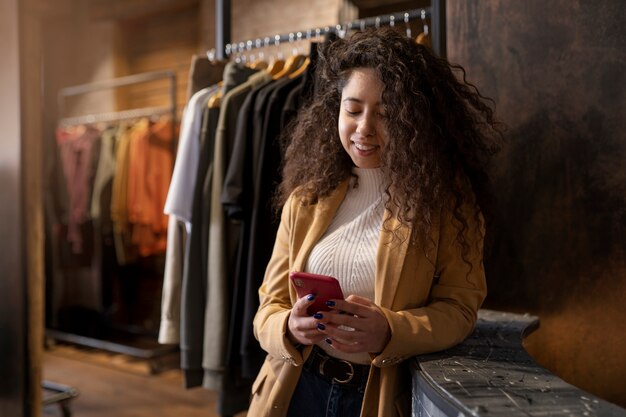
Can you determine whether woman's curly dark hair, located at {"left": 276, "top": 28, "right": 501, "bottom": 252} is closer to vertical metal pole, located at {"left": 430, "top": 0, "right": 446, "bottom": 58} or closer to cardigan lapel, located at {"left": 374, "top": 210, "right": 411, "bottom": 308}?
cardigan lapel, located at {"left": 374, "top": 210, "right": 411, "bottom": 308}

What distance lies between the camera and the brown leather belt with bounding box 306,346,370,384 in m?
1.45

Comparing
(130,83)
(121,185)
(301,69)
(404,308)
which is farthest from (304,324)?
(130,83)

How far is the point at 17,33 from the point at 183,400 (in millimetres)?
2342

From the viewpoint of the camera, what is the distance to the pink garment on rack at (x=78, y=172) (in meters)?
4.67

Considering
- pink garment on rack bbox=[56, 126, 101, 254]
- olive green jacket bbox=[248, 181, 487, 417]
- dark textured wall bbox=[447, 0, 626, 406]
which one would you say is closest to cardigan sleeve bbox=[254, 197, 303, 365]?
olive green jacket bbox=[248, 181, 487, 417]

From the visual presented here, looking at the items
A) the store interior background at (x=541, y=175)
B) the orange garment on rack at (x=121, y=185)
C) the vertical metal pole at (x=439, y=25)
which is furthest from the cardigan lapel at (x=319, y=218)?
the orange garment on rack at (x=121, y=185)

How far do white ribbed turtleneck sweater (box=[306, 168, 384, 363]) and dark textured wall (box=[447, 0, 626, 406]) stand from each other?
61 cm

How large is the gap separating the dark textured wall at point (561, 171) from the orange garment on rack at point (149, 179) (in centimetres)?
274

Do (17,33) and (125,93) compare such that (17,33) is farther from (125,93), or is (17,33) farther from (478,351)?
(125,93)

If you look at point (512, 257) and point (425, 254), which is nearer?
point (425, 254)

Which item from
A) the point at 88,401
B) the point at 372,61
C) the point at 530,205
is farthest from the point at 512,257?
the point at 88,401

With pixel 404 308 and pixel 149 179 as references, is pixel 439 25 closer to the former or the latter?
pixel 404 308

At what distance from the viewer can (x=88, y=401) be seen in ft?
12.5

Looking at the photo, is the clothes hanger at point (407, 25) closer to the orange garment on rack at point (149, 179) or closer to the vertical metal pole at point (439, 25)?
the vertical metal pole at point (439, 25)
